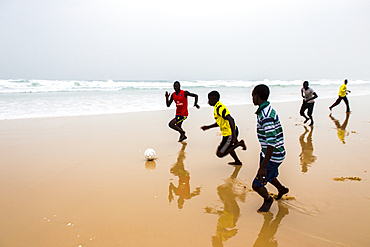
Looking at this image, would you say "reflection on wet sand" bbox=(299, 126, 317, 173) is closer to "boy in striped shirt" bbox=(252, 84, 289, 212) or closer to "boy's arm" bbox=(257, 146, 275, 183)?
"boy in striped shirt" bbox=(252, 84, 289, 212)

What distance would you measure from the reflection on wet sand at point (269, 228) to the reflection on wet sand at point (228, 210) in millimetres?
282

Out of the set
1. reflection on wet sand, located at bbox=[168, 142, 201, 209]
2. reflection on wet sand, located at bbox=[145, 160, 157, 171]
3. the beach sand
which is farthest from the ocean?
A: reflection on wet sand, located at bbox=[168, 142, 201, 209]

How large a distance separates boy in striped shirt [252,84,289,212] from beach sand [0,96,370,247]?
18.1 inches

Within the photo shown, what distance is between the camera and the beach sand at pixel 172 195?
2.82m

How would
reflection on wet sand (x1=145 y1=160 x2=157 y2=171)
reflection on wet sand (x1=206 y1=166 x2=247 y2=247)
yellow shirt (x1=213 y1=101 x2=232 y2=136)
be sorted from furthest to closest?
1. reflection on wet sand (x1=145 y1=160 x2=157 y2=171)
2. yellow shirt (x1=213 y1=101 x2=232 y2=136)
3. reflection on wet sand (x1=206 y1=166 x2=247 y2=247)

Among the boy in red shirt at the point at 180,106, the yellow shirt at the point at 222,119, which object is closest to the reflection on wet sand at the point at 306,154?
the yellow shirt at the point at 222,119

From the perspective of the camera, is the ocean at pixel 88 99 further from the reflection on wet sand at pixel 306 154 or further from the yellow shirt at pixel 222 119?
the yellow shirt at pixel 222 119

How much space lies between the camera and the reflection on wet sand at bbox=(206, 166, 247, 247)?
282cm

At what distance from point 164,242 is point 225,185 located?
170 cm

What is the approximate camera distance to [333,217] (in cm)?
311

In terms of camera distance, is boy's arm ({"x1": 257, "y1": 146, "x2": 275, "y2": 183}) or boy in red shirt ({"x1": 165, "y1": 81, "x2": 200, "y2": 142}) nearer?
boy's arm ({"x1": 257, "y1": 146, "x2": 275, "y2": 183})

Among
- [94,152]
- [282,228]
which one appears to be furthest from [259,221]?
[94,152]

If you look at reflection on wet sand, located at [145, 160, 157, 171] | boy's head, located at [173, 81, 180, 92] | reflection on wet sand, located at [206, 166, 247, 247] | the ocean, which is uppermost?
boy's head, located at [173, 81, 180, 92]

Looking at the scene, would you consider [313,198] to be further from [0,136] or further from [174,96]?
[0,136]
